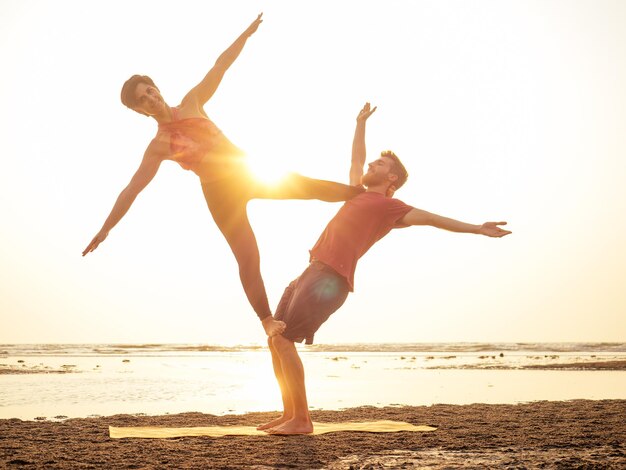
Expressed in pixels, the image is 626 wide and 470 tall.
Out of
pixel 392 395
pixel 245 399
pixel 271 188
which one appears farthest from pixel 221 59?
pixel 392 395

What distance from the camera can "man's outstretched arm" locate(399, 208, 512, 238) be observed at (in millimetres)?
6074

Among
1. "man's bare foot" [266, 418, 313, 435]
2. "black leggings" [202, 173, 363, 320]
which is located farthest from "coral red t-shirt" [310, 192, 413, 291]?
"man's bare foot" [266, 418, 313, 435]

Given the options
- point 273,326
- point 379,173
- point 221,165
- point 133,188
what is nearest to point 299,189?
point 221,165

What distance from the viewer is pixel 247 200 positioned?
6742 mm

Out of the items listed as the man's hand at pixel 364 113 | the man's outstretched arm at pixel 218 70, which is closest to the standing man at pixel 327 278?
the man's hand at pixel 364 113

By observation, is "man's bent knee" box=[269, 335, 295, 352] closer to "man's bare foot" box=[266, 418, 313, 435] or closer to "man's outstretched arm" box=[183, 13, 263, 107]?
"man's bare foot" box=[266, 418, 313, 435]

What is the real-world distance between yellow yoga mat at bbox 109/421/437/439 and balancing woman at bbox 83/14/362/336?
1048mm

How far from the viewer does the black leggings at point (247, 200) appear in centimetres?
664

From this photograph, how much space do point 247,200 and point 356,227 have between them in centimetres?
109

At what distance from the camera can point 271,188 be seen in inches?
265

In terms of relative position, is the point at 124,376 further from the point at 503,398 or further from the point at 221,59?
the point at 221,59

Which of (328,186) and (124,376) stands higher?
(328,186)

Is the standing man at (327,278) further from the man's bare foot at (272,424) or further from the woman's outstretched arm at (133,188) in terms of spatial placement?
the woman's outstretched arm at (133,188)

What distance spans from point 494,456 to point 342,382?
34.7 ft
